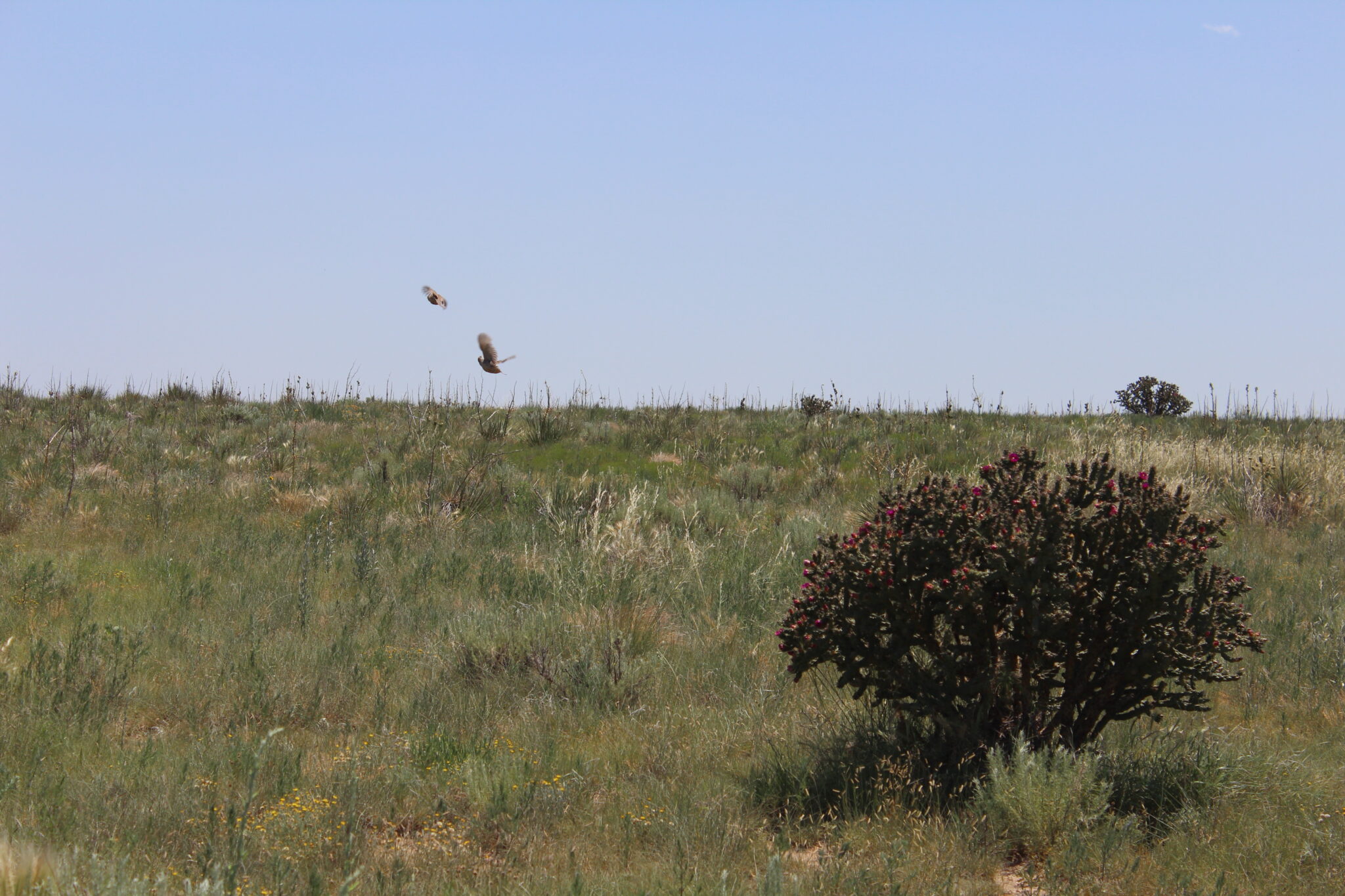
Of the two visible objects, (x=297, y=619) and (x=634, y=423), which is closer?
(x=297, y=619)

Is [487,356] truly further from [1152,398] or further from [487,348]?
[1152,398]

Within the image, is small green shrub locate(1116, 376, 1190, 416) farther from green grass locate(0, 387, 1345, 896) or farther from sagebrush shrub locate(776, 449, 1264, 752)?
sagebrush shrub locate(776, 449, 1264, 752)

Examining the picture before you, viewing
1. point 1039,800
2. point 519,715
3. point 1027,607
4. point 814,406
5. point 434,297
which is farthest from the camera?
point 814,406

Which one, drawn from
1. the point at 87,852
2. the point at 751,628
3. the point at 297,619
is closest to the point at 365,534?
the point at 297,619

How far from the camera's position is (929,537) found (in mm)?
3732

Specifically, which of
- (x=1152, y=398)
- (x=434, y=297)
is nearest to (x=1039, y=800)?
(x=434, y=297)

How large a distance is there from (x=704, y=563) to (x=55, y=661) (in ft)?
14.9

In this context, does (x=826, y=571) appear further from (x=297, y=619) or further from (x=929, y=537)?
(x=297, y=619)

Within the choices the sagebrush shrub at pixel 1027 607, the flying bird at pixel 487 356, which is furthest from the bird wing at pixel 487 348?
the sagebrush shrub at pixel 1027 607

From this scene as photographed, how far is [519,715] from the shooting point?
4941mm

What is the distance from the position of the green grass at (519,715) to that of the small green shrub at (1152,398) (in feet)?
33.2

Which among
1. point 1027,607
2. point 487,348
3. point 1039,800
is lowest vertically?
point 1039,800

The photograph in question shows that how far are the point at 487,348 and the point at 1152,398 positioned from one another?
15.0 meters

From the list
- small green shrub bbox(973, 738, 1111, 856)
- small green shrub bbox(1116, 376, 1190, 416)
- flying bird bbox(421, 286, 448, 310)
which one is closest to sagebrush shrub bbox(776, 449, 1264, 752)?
small green shrub bbox(973, 738, 1111, 856)
